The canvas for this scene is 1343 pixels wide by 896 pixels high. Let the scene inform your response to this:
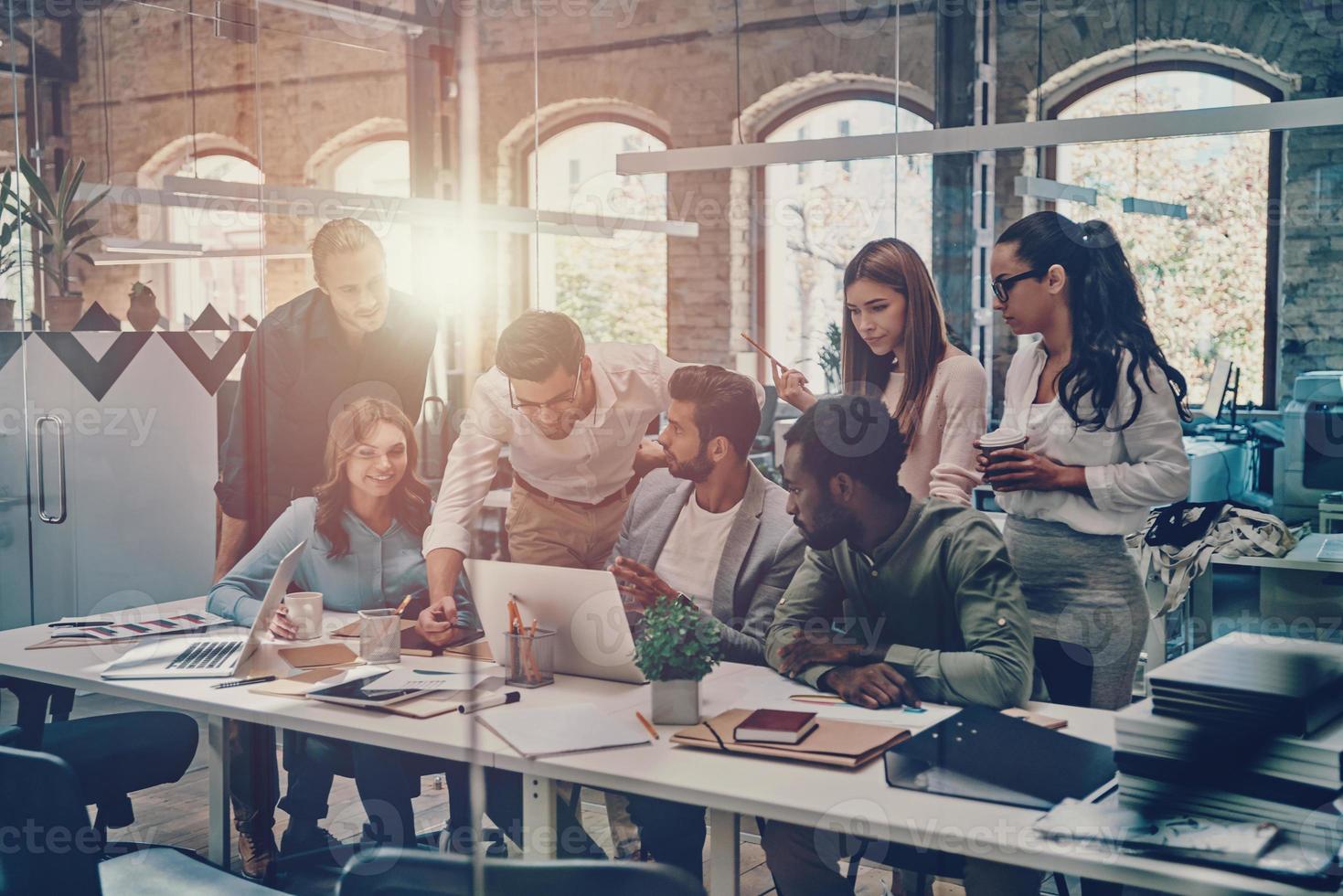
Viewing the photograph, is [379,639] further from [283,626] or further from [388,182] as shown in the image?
[388,182]

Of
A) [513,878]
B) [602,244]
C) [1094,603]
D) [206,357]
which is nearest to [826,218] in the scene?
[602,244]

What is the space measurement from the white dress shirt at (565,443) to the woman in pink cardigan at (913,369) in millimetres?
562

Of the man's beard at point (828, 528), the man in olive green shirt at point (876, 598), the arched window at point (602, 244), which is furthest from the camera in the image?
the arched window at point (602, 244)

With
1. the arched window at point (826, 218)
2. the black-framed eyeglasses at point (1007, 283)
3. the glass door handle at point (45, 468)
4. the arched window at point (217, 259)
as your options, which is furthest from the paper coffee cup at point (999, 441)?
the glass door handle at point (45, 468)

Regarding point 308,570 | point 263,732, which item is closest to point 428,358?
point 308,570

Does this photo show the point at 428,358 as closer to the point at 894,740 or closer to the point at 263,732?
the point at 263,732

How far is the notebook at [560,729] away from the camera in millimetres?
2543

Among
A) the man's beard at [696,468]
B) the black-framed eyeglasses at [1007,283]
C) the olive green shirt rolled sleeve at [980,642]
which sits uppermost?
the black-framed eyeglasses at [1007,283]

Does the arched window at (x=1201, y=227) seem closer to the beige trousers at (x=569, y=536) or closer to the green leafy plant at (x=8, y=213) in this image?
the beige trousers at (x=569, y=536)

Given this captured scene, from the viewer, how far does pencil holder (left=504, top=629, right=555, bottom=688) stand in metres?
3.03

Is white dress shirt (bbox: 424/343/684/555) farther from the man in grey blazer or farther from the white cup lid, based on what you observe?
the white cup lid

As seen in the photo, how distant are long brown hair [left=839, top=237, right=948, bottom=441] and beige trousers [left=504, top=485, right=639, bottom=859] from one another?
85 cm

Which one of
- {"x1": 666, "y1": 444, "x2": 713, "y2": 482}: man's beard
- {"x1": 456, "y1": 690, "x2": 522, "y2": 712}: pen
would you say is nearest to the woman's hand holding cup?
{"x1": 456, "y1": 690, "x2": 522, "y2": 712}: pen

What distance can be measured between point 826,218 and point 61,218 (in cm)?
314
